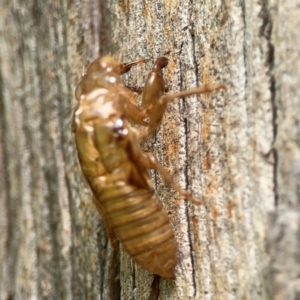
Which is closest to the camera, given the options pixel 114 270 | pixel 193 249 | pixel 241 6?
pixel 241 6

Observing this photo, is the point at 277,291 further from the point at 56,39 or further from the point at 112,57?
the point at 56,39

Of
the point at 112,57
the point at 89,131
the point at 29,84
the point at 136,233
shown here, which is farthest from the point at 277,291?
the point at 29,84

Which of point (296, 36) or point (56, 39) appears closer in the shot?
point (296, 36)

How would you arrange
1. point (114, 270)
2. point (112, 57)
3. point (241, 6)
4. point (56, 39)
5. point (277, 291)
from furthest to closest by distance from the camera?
point (56, 39) → point (114, 270) → point (112, 57) → point (241, 6) → point (277, 291)

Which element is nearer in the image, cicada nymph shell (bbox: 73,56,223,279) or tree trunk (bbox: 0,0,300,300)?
tree trunk (bbox: 0,0,300,300)

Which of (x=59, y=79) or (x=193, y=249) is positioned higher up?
(x=59, y=79)

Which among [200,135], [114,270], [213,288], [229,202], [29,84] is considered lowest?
[114,270]

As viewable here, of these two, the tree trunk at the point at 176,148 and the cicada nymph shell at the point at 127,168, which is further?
the cicada nymph shell at the point at 127,168
